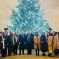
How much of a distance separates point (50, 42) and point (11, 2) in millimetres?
6408

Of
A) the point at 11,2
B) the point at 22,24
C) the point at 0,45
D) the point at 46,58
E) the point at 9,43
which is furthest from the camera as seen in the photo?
the point at 11,2

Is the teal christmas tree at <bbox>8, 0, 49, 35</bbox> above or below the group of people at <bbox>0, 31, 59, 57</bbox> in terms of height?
above

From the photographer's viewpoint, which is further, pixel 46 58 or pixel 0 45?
pixel 0 45

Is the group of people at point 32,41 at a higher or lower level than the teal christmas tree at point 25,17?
lower

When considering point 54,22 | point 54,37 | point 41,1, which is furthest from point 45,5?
point 54,37

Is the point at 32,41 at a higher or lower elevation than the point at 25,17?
lower

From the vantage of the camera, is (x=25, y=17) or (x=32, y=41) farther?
(x=25, y=17)

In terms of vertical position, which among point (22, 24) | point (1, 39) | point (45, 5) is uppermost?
point (45, 5)

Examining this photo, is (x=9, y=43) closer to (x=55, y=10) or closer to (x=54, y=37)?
(x=54, y=37)

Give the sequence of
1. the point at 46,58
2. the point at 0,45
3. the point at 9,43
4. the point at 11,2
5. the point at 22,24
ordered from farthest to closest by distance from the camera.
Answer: the point at 11,2
the point at 22,24
the point at 9,43
the point at 0,45
the point at 46,58

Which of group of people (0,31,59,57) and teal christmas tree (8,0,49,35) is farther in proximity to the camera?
teal christmas tree (8,0,49,35)

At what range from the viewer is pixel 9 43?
582cm

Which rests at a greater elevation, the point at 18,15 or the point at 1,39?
the point at 18,15

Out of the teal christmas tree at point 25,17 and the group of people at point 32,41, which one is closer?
the group of people at point 32,41
